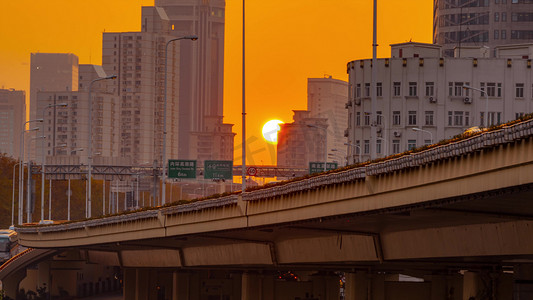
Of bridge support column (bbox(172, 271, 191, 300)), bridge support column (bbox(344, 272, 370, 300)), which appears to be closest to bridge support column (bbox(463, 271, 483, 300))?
bridge support column (bbox(344, 272, 370, 300))

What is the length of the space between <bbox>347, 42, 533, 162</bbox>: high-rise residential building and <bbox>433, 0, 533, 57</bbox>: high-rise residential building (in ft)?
139

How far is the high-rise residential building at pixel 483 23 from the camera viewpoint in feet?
573

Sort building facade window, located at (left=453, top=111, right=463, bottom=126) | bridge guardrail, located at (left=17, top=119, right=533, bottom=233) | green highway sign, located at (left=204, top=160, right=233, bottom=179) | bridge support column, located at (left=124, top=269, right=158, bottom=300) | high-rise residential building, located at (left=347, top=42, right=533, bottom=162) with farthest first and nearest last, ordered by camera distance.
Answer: green highway sign, located at (left=204, top=160, right=233, bottom=179) → building facade window, located at (left=453, top=111, right=463, bottom=126) → high-rise residential building, located at (left=347, top=42, right=533, bottom=162) → bridge support column, located at (left=124, top=269, right=158, bottom=300) → bridge guardrail, located at (left=17, top=119, right=533, bottom=233)

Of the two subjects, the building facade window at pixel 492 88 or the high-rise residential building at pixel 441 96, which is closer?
the high-rise residential building at pixel 441 96

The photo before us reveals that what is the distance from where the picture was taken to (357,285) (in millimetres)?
66375

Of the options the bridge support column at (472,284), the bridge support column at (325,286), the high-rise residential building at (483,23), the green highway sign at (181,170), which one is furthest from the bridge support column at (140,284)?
the high-rise residential building at (483,23)

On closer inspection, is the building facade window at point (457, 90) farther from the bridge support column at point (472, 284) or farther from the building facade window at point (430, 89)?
the bridge support column at point (472, 284)

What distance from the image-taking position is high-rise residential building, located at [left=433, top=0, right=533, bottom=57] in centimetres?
17462

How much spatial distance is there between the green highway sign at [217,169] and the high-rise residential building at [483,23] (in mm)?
48061

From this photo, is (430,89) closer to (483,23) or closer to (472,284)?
(483,23)

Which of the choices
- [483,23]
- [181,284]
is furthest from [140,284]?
[483,23]

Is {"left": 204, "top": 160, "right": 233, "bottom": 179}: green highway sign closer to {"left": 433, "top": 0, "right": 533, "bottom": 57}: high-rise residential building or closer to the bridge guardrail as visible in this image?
{"left": 433, "top": 0, "right": 533, "bottom": 57}: high-rise residential building

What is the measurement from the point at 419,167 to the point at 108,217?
4178 centimetres

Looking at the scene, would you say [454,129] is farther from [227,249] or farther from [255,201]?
[255,201]
